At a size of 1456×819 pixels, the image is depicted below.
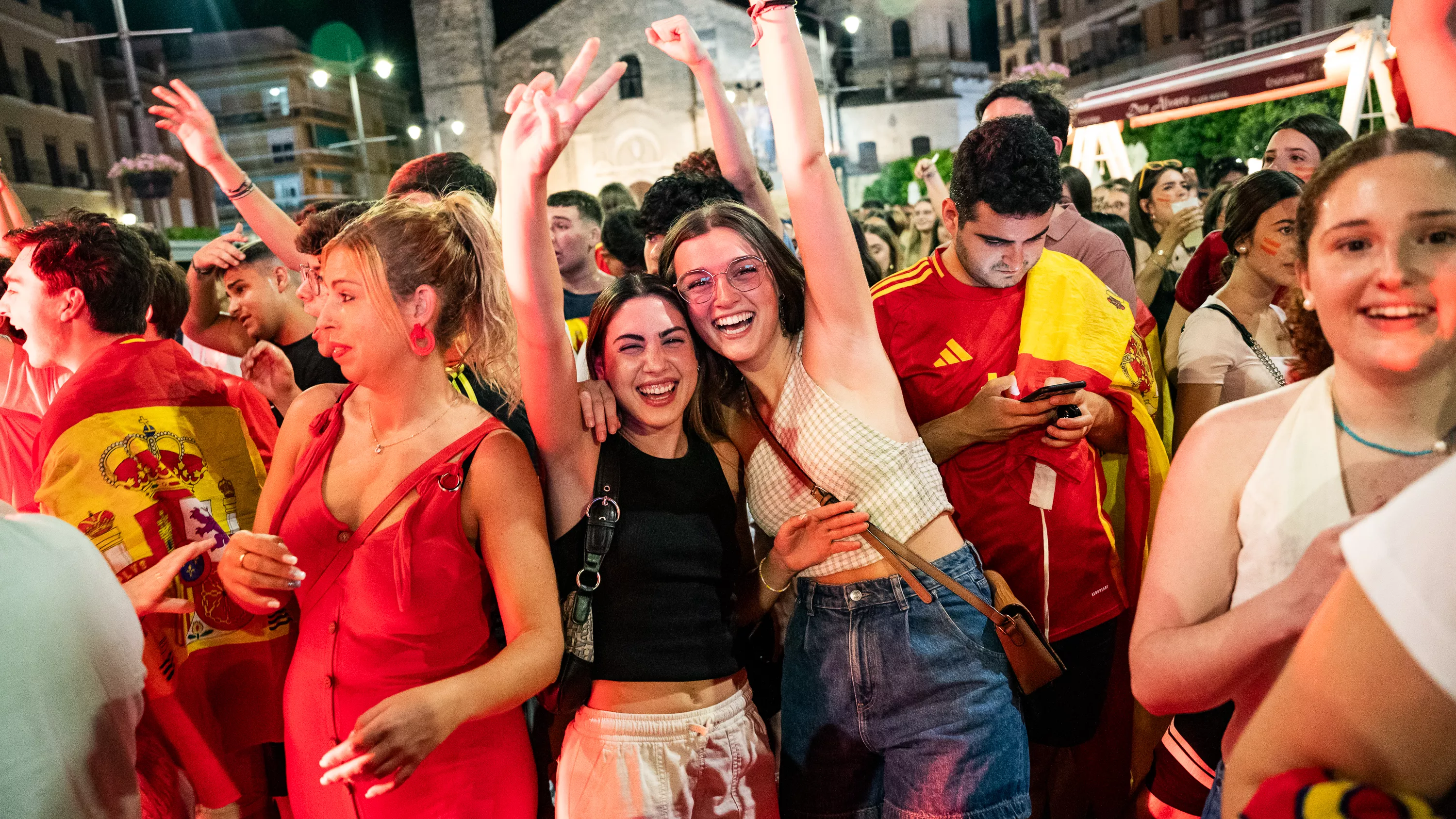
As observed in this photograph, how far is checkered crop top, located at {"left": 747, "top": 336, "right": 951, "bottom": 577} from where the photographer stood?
2121 millimetres

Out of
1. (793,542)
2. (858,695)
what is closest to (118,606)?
(793,542)

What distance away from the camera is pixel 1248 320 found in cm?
312

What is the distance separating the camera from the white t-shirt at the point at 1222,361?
9.74ft

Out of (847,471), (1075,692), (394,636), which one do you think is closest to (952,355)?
(847,471)

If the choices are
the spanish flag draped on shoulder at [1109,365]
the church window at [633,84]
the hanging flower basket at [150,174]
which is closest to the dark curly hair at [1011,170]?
the spanish flag draped on shoulder at [1109,365]

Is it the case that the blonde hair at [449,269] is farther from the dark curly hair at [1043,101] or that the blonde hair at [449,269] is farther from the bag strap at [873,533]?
the dark curly hair at [1043,101]

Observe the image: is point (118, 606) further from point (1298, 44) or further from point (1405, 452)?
point (1298, 44)

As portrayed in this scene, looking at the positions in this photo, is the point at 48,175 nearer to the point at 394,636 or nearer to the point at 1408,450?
the point at 394,636

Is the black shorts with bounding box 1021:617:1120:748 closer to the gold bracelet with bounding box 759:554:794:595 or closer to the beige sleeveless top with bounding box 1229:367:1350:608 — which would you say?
the gold bracelet with bounding box 759:554:794:595

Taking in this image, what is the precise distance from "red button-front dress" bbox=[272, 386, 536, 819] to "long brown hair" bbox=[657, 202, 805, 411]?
24.5 inches

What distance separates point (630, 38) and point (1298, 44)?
1385 inches

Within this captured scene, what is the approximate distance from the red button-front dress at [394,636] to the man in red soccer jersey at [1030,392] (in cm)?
137

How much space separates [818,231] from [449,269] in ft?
2.92

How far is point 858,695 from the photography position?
207 cm
